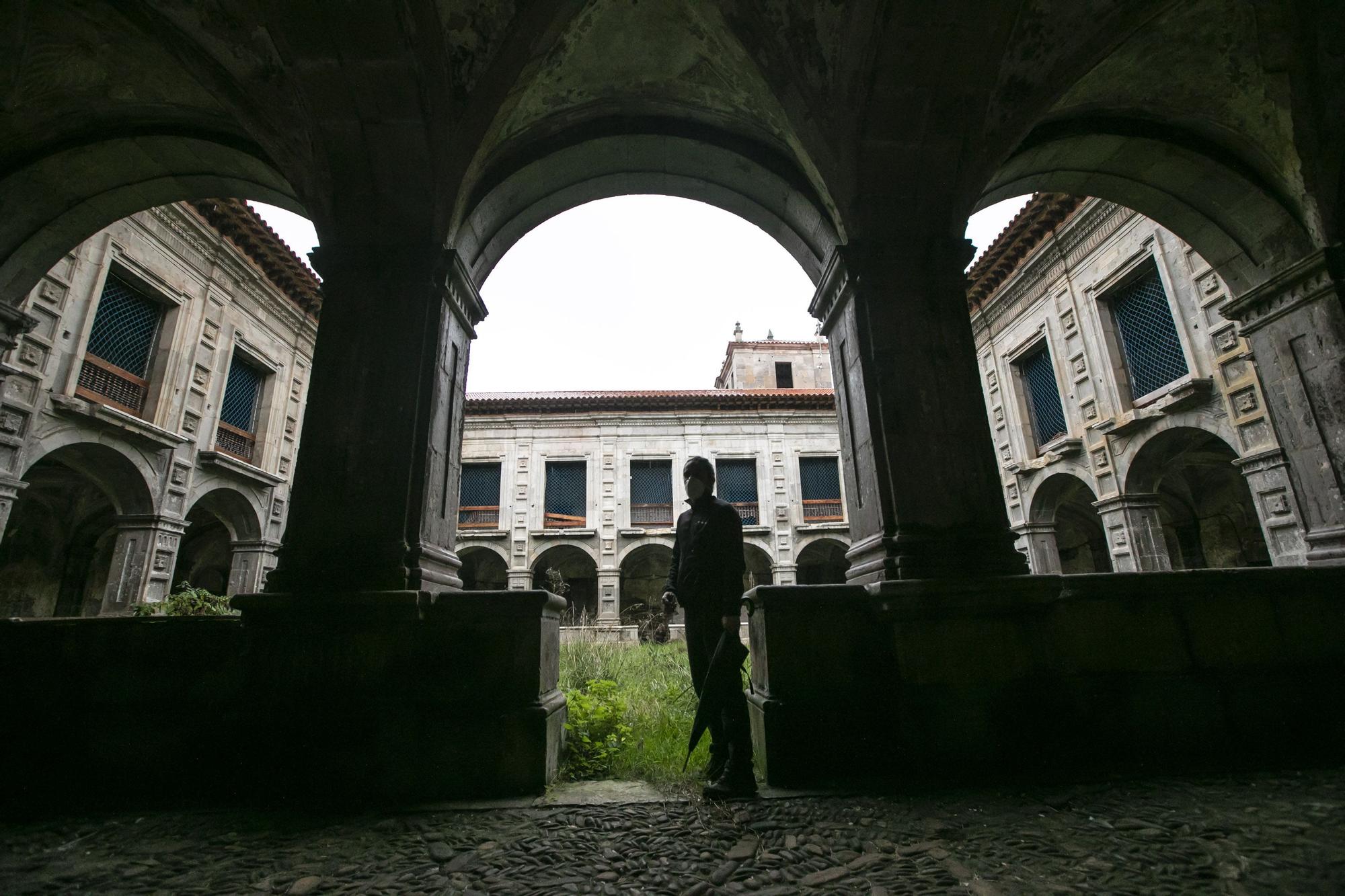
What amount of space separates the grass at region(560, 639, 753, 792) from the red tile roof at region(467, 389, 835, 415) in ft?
37.3

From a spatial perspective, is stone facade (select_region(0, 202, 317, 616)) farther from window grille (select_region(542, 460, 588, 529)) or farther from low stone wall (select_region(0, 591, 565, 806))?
window grille (select_region(542, 460, 588, 529))

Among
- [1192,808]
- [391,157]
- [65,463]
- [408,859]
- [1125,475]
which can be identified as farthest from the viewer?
[1125,475]

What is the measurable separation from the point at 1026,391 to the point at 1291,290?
847cm

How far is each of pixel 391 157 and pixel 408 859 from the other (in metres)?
3.62

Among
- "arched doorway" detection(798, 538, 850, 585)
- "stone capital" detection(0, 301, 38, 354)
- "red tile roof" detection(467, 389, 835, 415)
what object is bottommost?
"arched doorway" detection(798, 538, 850, 585)

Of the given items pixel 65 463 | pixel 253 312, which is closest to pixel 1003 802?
pixel 65 463

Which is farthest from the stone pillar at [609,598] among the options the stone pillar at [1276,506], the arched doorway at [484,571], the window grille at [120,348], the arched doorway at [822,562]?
the stone pillar at [1276,506]

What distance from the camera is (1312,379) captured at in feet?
14.3

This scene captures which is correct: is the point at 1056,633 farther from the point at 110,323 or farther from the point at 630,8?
the point at 110,323

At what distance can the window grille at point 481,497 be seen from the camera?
58.3 ft

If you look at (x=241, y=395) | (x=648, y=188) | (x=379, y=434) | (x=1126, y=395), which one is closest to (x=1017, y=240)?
(x=1126, y=395)

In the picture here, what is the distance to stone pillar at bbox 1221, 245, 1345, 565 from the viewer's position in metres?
4.21

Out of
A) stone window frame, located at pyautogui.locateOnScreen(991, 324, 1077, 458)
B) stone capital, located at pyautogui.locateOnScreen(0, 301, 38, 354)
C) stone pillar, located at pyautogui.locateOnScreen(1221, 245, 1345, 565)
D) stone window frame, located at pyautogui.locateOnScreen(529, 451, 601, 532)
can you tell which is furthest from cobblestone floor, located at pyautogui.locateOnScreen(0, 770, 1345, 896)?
stone window frame, located at pyautogui.locateOnScreen(529, 451, 601, 532)

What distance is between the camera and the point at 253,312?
463 inches
